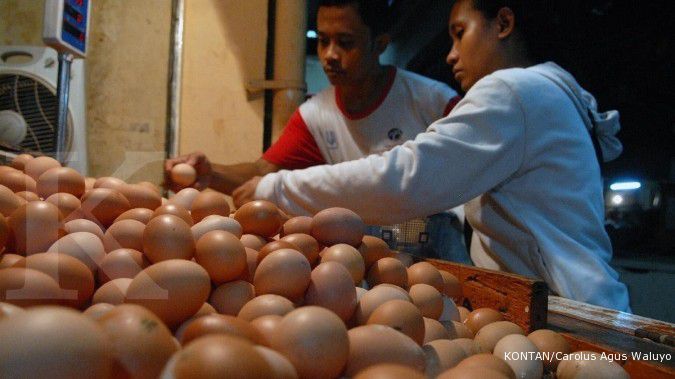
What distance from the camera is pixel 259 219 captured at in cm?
101

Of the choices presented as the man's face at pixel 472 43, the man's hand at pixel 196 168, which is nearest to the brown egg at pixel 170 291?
the man's hand at pixel 196 168

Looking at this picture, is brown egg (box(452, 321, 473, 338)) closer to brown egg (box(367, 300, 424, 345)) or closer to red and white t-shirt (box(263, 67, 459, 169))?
brown egg (box(367, 300, 424, 345))

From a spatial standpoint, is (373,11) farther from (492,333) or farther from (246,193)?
(492,333)

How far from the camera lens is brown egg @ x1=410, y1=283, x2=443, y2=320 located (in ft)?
2.85

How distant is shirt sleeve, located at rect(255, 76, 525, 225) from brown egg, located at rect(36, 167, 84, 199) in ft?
2.16

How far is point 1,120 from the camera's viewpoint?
212 cm

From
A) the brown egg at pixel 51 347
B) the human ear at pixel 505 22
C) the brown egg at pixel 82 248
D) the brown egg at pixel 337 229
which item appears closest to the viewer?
the brown egg at pixel 51 347

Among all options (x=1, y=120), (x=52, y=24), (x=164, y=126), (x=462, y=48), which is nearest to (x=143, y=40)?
(x=164, y=126)

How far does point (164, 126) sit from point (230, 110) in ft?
1.21

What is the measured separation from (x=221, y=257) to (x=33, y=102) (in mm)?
1912

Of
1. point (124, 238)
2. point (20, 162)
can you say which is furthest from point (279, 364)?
point (20, 162)

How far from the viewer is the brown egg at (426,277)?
96 centimetres

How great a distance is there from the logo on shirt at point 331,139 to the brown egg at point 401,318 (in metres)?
1.71

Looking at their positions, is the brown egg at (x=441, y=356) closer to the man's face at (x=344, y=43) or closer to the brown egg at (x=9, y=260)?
the brown egg at (x=9, y=260)
